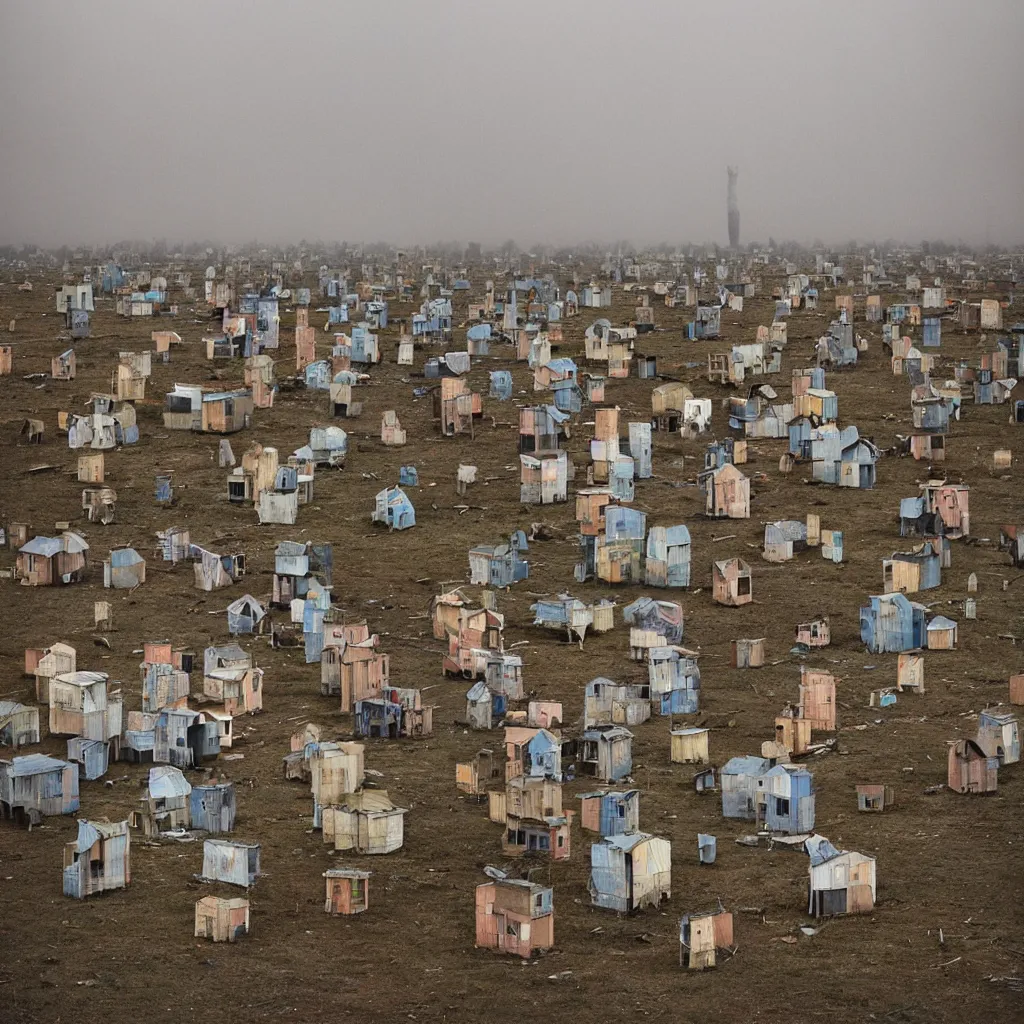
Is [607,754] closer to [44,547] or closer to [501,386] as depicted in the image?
[44,547]

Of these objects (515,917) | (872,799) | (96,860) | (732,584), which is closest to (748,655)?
(732,584)

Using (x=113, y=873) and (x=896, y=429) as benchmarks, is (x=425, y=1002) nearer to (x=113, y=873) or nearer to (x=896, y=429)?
(x=113, y=873)

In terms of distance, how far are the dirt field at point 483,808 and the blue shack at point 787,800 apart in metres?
0.25

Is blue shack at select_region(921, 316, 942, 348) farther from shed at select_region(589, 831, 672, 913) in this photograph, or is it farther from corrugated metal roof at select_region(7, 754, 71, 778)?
shed at select_region(589, 831, 672, 913)

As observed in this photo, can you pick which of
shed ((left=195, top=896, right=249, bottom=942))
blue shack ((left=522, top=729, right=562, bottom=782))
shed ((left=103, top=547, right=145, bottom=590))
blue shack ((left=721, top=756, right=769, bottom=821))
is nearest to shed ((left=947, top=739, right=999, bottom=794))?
blue shack ((left=721, top=756, right=769, bottom=821))

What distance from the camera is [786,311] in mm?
44219

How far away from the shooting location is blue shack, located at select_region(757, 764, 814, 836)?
49.1 ft

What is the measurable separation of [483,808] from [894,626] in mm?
6288

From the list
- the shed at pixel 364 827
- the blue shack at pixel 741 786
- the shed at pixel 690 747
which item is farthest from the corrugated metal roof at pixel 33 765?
the blue shack at pixel 741 786

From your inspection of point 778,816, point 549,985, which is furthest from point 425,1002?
point 778,816

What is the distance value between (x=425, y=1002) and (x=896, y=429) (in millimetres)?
20689

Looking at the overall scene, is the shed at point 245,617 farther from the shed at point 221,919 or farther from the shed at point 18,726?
the shed at point 221,919

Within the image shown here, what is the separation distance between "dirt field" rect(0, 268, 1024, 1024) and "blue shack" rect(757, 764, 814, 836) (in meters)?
0.25

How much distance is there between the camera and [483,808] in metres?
15.7
